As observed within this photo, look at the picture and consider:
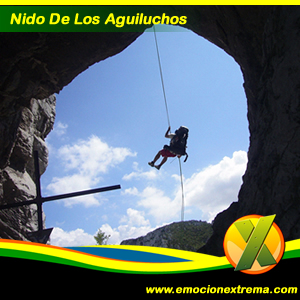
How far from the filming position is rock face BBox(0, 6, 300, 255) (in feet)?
13.9

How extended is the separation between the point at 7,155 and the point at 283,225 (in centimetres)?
1015

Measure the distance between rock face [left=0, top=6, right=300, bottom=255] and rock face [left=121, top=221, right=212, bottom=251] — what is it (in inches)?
301

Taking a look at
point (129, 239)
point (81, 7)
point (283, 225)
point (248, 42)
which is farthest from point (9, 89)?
point (129, 239)

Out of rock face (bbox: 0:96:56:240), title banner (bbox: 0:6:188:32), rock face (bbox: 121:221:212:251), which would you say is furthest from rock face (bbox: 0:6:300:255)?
rock face (bbox: 121:221:212:251)

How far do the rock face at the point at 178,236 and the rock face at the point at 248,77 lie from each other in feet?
25.1

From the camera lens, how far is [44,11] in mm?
7293

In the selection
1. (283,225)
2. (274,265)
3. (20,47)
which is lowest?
(274,265)

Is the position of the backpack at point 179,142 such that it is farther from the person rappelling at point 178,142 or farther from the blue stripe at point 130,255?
the blue stripe at point 130,255

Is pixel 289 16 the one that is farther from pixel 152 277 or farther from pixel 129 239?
pixel 129 239

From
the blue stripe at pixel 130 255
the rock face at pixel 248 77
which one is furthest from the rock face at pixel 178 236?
the blue stripe at pixel 130 255

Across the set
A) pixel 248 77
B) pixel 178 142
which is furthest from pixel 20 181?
pixel 248 77

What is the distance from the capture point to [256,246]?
3283 mm

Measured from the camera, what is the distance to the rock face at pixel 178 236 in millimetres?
14073

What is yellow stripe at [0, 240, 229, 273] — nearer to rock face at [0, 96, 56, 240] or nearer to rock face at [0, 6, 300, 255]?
rock face at [0, 6, 300, 255]
